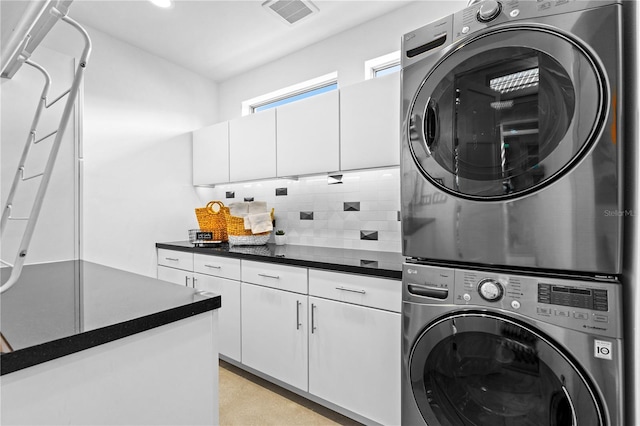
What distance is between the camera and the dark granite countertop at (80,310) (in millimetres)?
622

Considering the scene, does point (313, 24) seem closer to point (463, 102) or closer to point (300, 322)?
point (463, 102)

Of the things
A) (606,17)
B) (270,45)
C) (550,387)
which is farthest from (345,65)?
(550,387)

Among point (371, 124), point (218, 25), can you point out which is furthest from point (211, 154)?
point (371, 124)

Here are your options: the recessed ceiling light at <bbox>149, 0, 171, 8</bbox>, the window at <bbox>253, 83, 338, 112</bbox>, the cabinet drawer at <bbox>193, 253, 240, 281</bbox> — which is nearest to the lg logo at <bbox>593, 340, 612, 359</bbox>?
the cabinet drawer at <bbox>193, 253, 240, 281</bbox>

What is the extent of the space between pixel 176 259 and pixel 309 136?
5.14ft

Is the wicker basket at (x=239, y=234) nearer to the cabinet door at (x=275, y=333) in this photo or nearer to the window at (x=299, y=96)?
the cabinet door at (x=275, y=333)

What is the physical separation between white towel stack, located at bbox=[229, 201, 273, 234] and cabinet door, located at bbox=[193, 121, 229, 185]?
1.17 ft

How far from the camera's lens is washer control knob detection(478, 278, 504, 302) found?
109 cm

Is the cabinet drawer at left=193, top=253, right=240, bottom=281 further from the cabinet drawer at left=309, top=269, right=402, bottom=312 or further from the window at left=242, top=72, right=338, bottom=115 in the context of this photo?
the window at left=242, top=72, right=338, bottom=115

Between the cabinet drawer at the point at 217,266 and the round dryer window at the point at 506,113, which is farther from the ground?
the round dryer window at the point at 506,113

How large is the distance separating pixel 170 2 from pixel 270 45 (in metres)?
0.84

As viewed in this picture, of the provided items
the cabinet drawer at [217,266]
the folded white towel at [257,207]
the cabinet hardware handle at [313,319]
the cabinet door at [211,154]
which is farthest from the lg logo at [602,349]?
the cabinet door at [211,154]

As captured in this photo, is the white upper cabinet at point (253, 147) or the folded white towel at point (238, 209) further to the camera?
the folded white towel at point (238, 209)

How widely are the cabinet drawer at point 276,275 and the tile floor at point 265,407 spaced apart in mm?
719
